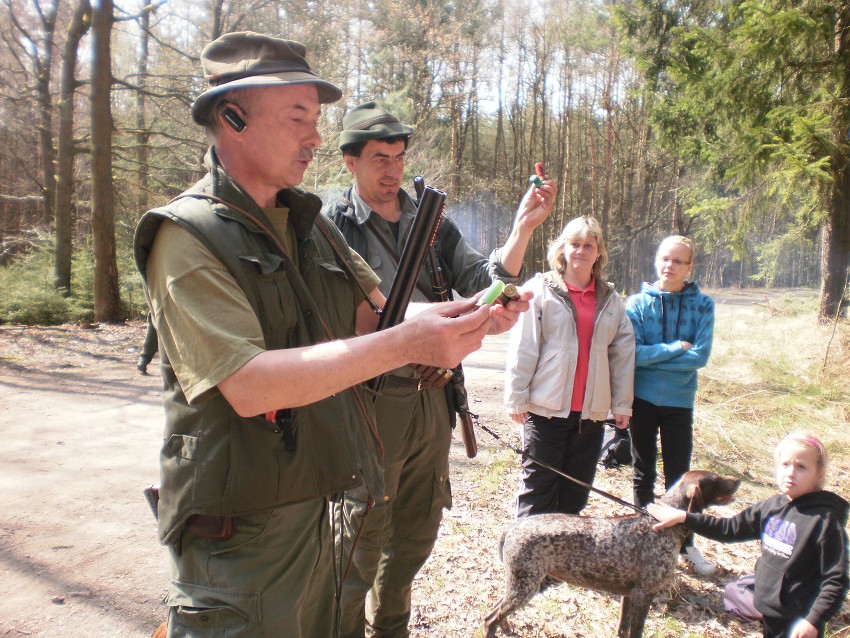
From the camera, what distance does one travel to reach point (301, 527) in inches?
68.2

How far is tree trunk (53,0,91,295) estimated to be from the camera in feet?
44.5

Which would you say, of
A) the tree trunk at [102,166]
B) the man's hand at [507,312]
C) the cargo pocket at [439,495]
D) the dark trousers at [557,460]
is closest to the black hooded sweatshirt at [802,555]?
the dark trousers at [557,460]

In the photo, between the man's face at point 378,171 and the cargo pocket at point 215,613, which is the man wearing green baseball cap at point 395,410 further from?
the cargo pocket at point 215,613

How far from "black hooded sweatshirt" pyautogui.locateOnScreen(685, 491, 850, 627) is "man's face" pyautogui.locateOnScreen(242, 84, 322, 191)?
2794 millimetres

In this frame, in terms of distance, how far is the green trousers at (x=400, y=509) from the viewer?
9.18ft

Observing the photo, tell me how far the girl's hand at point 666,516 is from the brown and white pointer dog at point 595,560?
45mm

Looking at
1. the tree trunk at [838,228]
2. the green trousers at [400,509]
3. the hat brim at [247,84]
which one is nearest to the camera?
the hat brim at [247,84]

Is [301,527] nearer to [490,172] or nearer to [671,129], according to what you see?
[671,129]

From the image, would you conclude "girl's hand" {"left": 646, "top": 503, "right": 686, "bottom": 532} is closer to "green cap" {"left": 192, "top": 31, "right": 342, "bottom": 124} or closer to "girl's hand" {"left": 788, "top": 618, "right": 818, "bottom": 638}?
"girl's hand" {"left": 788, "top": 618, "right": 818, "bottom": 638}

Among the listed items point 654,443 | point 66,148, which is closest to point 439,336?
point 654,443

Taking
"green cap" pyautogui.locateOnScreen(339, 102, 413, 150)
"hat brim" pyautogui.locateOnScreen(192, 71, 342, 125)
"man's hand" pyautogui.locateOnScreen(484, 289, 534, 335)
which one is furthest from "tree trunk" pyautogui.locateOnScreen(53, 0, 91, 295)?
"man's hand" pyautogui.locateOnScreen(484, 289, 534, 335)

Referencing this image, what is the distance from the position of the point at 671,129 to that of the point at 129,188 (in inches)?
595

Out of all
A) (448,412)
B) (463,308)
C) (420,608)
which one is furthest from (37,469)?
(463,308)

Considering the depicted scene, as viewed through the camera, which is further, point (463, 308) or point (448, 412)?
point (448, 412)
